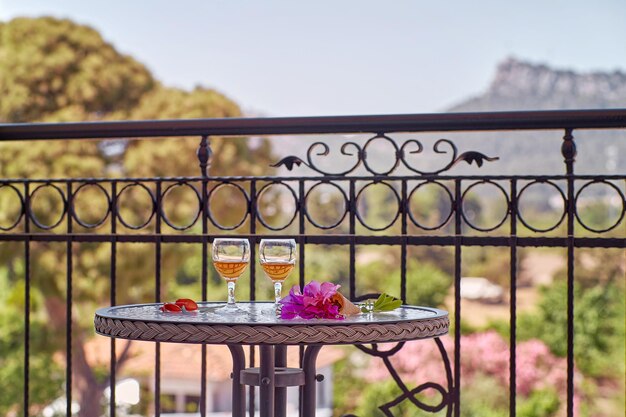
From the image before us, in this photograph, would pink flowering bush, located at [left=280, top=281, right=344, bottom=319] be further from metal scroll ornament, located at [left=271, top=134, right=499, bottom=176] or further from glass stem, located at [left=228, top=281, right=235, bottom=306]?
metal scroll ornament, located at [left=271, top=134, right=499, bottom=176]

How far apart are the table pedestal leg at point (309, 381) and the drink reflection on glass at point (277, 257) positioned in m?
0.11

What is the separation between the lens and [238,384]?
158 cm

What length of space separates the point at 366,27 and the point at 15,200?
13.9m

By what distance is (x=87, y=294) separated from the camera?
10461 millimetres

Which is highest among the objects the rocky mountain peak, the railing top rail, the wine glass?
the rocky mountain peak

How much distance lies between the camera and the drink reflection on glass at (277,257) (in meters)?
1.57

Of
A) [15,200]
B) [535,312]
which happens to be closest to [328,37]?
[535,312]

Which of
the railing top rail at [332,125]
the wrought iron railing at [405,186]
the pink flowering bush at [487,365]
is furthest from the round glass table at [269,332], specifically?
the pink flowering bush at [487,365]

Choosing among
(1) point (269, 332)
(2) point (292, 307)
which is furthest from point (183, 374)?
(1) point (269, 332)

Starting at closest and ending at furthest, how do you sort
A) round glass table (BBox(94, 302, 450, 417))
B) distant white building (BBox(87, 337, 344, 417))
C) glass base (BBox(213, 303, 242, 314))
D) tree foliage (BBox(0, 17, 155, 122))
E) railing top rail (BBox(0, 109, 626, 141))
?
round glass table (BBox(94, 302, 450, 417)) → glass base (BBox(213, 303, 242, 314)) → railing top rail (BBox(0, 109, 626, 141)) → tree foliage (BBox(0, 17, 155, 122)) → distant white building (BBox(87, 337, 344, 417))

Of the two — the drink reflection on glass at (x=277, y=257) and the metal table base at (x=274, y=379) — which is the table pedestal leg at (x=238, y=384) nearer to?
the metal table base at (x=274, y=379)

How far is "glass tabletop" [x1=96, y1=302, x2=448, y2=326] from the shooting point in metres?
1.35

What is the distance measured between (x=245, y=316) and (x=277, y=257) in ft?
0.49

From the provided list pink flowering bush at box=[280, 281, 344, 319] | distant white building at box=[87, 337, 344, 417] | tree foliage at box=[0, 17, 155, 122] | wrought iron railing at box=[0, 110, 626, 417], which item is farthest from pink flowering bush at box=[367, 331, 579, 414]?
pink flowering bush at box=[280, 281, 344, 319]
